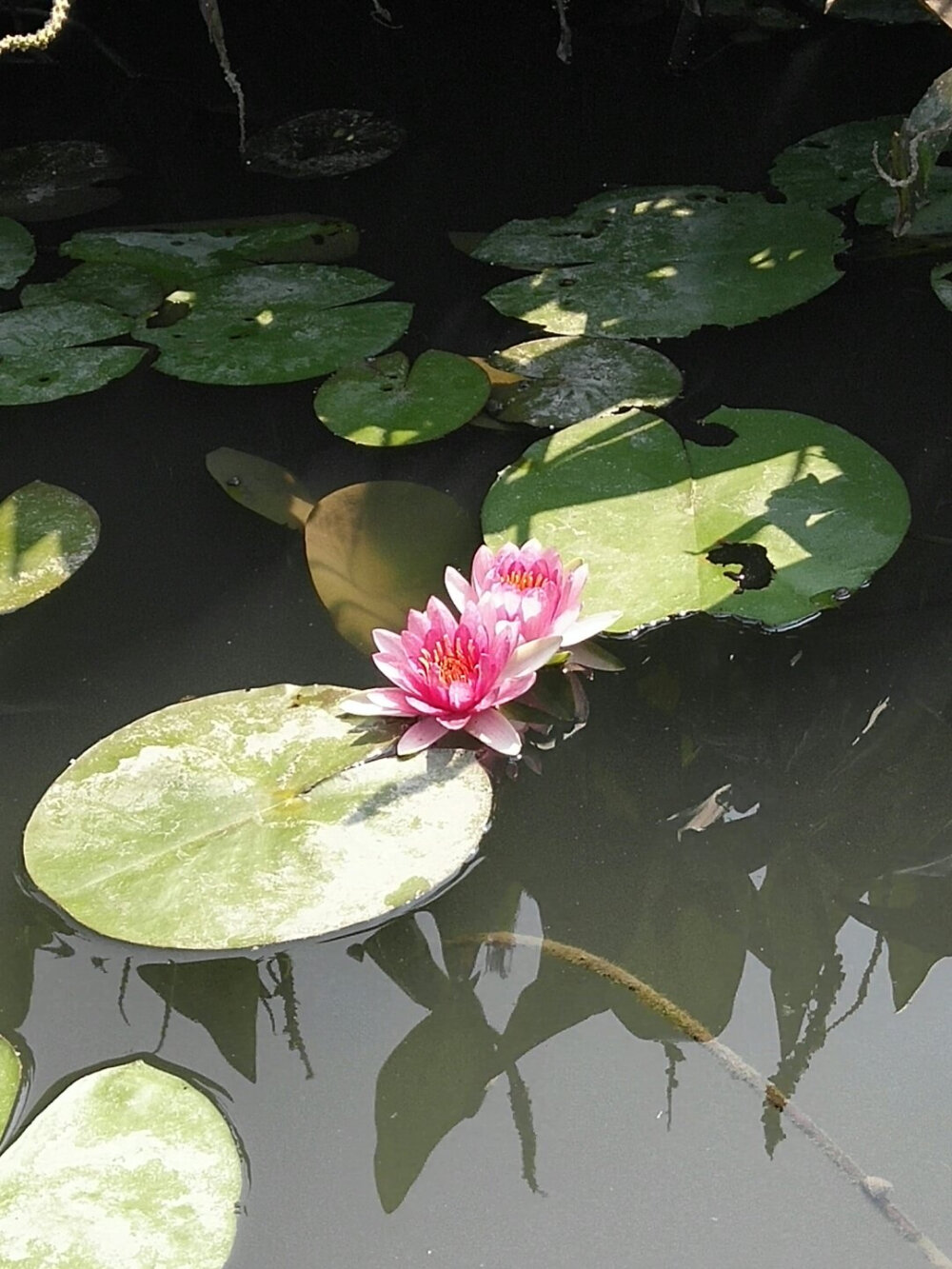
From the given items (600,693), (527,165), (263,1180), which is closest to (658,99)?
(527,165)

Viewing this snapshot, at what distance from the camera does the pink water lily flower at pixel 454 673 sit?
1632mm

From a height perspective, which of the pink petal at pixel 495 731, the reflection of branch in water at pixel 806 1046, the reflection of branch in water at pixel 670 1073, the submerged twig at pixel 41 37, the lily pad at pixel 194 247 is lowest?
the reflection of branch in water at pixel 670 1073

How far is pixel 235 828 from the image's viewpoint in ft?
4.99

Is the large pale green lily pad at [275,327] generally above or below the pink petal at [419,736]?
above

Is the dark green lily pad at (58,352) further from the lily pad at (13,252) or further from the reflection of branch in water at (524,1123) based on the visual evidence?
the reflection of branch in water at (524,1123)

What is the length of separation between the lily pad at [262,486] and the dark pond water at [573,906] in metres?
0.04

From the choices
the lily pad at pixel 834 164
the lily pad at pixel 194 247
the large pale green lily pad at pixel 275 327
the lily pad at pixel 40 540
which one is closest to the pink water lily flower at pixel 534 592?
the lily pad at pixel 40 540

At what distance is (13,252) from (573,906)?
2.12 metres

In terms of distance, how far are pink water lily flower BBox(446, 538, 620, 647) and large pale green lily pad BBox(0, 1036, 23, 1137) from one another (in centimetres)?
77

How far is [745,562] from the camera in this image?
1.83 meters

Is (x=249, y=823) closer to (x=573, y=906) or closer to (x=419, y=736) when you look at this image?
(x=419, y=736)

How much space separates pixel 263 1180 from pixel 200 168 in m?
2.70

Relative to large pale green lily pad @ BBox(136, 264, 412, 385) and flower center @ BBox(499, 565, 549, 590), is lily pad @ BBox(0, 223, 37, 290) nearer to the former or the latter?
large pale green lily pad @ BBox(136, 264, 412, 385)

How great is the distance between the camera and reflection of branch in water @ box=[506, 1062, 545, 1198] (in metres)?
1.27
